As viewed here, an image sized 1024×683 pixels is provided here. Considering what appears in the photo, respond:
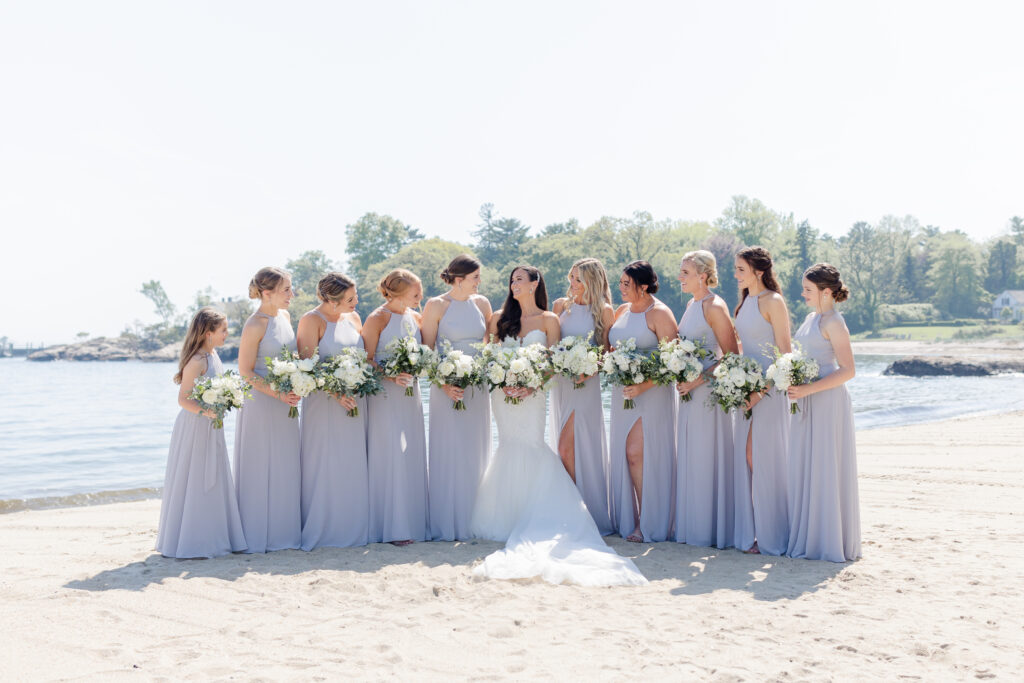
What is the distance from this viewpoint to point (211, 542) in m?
7.22

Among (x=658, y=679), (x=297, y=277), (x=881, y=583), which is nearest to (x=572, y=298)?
(x=881, y=583)

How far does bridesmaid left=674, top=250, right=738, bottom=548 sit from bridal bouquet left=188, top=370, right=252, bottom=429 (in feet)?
13.4

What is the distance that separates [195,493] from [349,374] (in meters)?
1.79

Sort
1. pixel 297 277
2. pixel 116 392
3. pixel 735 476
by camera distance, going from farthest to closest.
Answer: pixel 297 277 → pixel 116 392 → pixel 735 476

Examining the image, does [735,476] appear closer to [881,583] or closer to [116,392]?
[881,583]

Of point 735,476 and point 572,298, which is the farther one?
point 572,298

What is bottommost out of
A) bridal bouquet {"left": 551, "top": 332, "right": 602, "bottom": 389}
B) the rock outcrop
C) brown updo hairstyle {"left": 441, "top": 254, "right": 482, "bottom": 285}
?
the rock outcrop

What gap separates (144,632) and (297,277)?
148033 mm

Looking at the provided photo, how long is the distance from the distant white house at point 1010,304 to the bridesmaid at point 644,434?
10036cm

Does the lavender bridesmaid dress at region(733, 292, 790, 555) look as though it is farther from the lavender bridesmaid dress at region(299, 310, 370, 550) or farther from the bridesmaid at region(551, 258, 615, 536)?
the lavender bridesmaid dress at region(299, 310, 370, 550)

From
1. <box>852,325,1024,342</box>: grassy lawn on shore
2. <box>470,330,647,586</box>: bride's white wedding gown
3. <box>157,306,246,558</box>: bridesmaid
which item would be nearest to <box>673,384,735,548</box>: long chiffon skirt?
<box>470,330,647,586</box>: bride's white wedding gown

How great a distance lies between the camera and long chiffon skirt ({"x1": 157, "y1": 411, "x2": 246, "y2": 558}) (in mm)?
7152

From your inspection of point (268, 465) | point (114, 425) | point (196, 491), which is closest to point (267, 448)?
point (268, 465)

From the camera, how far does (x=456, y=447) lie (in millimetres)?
8008
